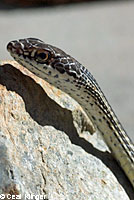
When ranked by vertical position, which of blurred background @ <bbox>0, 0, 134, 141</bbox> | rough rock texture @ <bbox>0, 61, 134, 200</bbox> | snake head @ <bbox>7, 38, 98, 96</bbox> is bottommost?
blurred background @ <bbox>0, 0, 134, 141</bbox>

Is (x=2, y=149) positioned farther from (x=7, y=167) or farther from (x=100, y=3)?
(x=100, y=3)

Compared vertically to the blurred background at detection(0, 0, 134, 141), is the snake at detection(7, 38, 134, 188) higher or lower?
higher

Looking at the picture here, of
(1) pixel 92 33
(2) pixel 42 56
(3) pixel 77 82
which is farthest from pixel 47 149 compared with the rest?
(1) pixel 92 33

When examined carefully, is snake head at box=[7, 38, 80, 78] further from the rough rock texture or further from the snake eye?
the rough rock texture

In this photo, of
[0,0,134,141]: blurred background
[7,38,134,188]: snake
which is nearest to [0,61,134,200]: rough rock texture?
[7,38,134,188]: snake

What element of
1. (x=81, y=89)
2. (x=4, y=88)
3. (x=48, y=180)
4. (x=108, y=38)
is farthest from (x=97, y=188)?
(x=108, y=38)

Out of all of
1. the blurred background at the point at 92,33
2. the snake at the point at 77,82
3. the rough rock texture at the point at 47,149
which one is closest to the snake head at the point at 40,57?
the snake at the point at 77,82

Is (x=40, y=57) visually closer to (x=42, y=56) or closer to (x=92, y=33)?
(x=42, y=56)

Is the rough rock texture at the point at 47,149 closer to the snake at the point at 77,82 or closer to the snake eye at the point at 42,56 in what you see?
the snake at the point at 77,82
